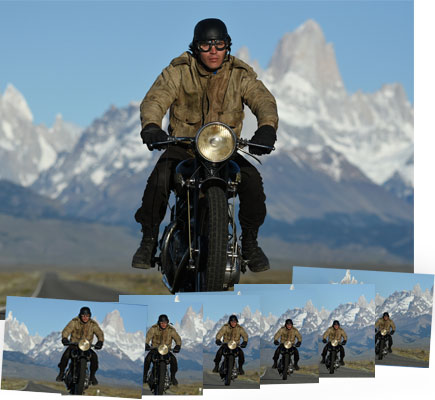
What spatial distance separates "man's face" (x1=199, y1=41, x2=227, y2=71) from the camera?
10734 mm

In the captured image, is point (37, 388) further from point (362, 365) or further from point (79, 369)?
point (362, 365)

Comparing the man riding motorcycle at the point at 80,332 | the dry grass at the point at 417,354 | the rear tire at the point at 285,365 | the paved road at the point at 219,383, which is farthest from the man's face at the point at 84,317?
the dry grass at the point at 417,354

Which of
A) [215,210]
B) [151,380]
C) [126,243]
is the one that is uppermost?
[126,243]

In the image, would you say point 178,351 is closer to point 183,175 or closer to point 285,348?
point 285,348

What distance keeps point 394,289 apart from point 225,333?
7.14ft

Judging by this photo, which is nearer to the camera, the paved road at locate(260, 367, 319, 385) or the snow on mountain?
the snow on mountain

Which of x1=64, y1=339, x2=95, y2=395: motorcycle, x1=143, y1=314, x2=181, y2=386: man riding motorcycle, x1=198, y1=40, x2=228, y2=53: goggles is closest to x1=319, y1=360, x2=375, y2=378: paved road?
x1=143, y1=314, x2=181, y2=386: man riding motorcycle

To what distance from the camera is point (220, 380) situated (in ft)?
25.1

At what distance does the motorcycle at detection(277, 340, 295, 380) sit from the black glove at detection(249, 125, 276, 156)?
2.30 m

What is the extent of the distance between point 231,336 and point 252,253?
3.47m

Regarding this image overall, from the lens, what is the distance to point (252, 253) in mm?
11273

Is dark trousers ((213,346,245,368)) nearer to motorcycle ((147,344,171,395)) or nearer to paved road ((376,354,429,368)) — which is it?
motorcycle ((147,344,171,395))

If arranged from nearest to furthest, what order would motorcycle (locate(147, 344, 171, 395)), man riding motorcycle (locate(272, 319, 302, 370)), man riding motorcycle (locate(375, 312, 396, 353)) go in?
motorcycle (locate(147, 344, 171, 395)), man riding motorcycle (locate(272, 319, 302, 370)), man riding motorcycle (locate(375, 312, 396, 353))

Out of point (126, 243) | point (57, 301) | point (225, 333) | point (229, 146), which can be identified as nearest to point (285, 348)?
point (225, 333)
